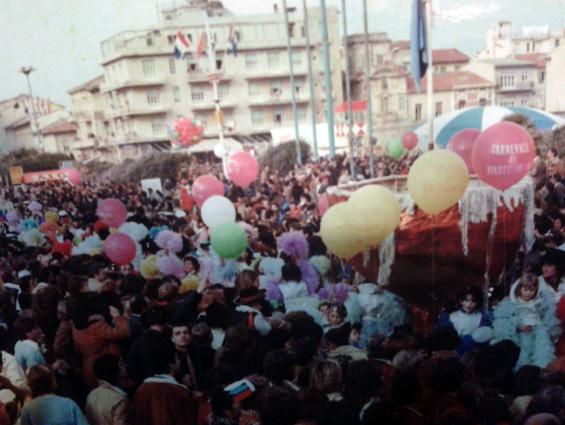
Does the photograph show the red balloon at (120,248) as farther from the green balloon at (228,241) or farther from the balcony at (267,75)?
the balcony at (267,75)

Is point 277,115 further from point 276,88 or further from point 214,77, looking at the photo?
point 214,77

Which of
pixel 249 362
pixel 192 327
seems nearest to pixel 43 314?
pixel 192 327

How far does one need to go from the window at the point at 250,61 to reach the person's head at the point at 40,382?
6.02m

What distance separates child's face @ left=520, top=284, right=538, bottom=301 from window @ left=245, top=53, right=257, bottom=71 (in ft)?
18.7

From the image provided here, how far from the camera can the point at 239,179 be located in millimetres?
6883

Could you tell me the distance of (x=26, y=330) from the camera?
3.36 m

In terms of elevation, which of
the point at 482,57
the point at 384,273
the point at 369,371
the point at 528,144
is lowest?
the point at 384,273

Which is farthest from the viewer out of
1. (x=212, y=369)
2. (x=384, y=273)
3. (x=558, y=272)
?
(x=384, y=273)

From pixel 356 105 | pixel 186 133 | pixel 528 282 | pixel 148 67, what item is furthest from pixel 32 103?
pixel 356 105

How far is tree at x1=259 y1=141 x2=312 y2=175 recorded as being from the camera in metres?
10.8

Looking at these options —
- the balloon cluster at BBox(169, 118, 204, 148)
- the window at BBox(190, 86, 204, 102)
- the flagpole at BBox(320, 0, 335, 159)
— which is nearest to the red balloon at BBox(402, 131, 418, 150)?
the flagpole at BBox(320, 0, 335, 159)

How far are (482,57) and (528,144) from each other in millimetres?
7135

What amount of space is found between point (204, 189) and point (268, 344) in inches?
133

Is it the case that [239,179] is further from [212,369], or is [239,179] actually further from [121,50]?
[212,369]
